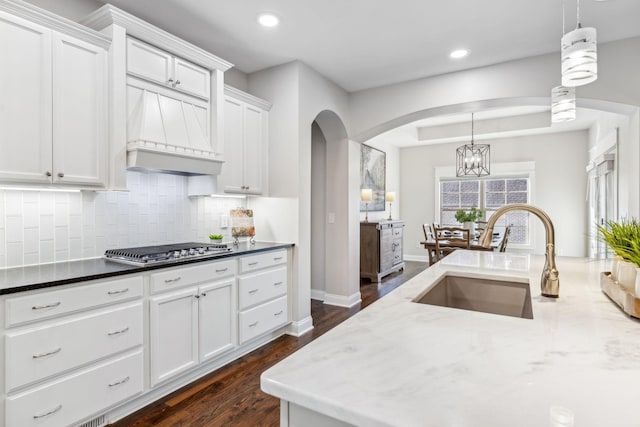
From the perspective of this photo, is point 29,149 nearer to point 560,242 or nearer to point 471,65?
point 471,65

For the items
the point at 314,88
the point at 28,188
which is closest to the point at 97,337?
the point at 28,188

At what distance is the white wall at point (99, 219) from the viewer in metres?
2.14

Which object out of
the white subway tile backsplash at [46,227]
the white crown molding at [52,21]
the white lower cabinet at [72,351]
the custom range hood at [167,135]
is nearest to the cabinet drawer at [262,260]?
the custom range hood at [167,135]

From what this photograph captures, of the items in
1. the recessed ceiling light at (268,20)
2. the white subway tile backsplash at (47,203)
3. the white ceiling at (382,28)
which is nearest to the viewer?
the white subway tile backsplash at (47,203)

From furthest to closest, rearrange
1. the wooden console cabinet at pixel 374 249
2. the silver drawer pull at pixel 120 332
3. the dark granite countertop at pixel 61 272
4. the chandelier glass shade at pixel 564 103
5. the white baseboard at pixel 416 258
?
the white baseboard at pixel 416 258 → the wooden console cabinet at pixel 374 249 → the silver drawer pull at pixel 120 332 → the chandelier glass shade at pixel 564 103 → the dark granite countertop at pixel 61 272

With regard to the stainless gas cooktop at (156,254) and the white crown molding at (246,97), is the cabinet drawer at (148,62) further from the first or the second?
the stainless gas cooktop at (156,254)

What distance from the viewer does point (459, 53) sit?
332 cm

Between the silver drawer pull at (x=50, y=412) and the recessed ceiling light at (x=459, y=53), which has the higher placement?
the recessed ceiling light at (x=459, y=53)

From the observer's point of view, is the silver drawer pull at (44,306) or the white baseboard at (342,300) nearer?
the silver drawer pull at (44,306)

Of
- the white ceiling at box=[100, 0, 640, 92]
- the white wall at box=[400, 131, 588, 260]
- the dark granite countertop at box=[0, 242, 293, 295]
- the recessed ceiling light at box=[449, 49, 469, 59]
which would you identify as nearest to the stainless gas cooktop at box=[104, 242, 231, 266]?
the dark granite countertop at box=[0, 242, 293, 295]

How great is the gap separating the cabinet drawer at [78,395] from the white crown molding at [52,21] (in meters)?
1.99

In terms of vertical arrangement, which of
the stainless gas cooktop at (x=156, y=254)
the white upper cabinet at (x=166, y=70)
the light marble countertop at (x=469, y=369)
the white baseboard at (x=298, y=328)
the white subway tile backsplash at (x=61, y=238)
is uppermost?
the white upper cabinet at (x=166, y=70)

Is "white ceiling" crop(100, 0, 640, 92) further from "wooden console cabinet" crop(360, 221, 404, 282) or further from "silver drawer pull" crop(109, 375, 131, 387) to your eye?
"wooden console cabinet" crop(360, 221, 404, 282)

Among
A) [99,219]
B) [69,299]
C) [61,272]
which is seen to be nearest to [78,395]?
[69,299]
